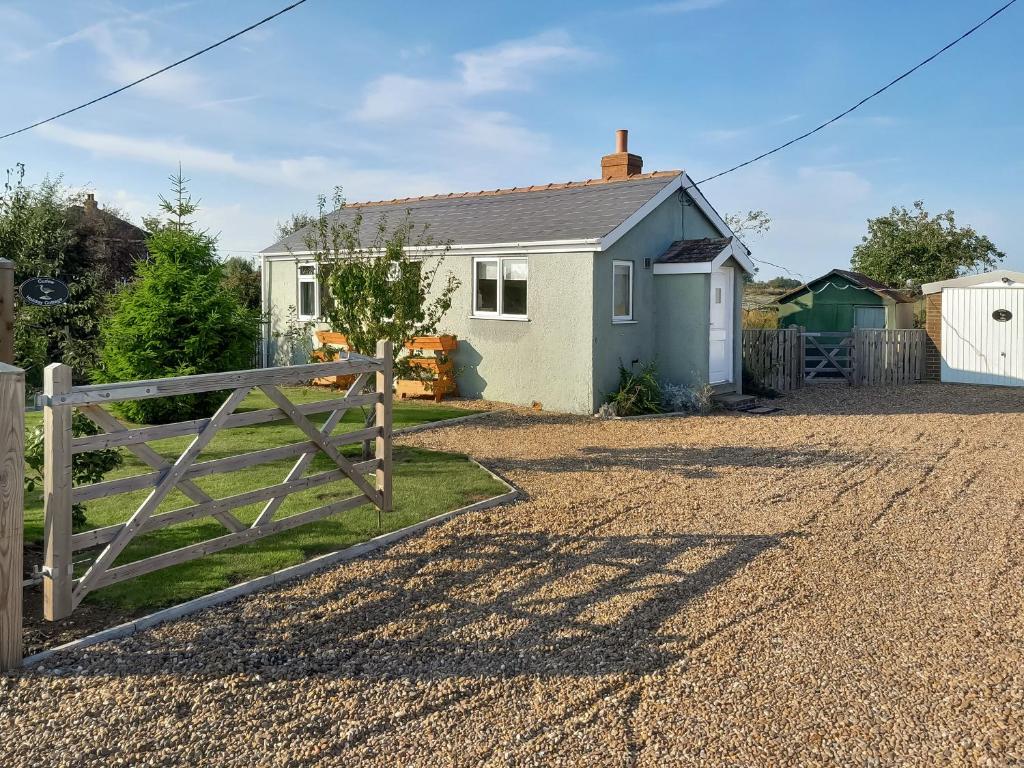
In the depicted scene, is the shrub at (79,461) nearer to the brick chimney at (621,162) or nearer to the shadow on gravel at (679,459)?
the shadow on gravel at (679,459)

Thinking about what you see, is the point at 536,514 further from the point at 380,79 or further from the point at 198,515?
the point at 380,79

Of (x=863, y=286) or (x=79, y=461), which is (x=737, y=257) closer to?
(x=863, y=286)

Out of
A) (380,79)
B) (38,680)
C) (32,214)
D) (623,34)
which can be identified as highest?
(623,34)

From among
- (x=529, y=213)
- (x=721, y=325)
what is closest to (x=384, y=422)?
(x=529, y=213)

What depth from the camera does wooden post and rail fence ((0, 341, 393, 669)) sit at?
14.1ft

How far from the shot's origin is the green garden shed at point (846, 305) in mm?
24781

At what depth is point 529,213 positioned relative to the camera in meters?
17.0

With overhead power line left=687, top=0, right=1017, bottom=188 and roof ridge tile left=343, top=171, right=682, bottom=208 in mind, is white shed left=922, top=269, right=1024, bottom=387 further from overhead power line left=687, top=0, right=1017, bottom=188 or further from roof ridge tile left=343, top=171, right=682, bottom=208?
roof ridge tile left=343, top=171, right=682, bottom=208

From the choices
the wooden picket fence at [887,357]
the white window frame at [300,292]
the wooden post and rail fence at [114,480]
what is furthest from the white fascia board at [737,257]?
the wooden post and rail fence at [114,480]

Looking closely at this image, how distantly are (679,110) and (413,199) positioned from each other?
7.14 metres

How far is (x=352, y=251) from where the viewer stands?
10695 millimetres

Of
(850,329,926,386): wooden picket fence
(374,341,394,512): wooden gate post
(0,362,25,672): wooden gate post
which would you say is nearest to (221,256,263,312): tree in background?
(850,329,926,386): wooden picket fence

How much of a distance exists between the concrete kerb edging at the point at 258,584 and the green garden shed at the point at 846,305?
2016 cm

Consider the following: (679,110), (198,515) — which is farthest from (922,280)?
(198,515)
